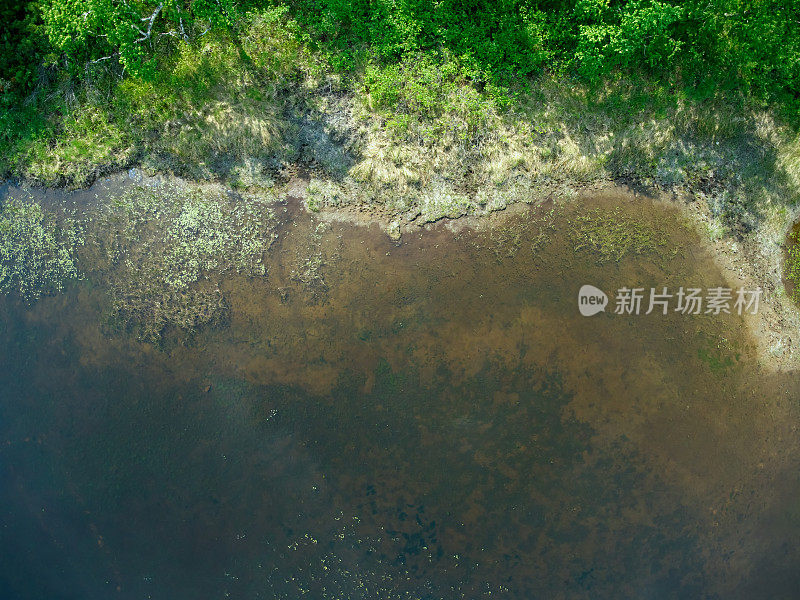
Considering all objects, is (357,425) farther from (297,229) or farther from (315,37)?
(315,37)

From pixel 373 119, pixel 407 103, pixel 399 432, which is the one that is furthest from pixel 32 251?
pixel 399 432

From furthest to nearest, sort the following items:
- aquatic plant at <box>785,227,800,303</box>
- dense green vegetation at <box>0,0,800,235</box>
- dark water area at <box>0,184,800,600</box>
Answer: aquatic plant at <box>785,227,800,303</box>, dark water area at <box>0,184,800,600</box>, dense green vegetation at <box>0,0,800,235</box>

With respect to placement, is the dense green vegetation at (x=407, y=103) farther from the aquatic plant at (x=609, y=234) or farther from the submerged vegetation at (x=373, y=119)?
the aquatic plant at (x=609, y=234)

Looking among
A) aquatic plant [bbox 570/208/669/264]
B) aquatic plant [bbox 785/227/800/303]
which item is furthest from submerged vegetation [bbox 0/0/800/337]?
aquatic plant [bbox 785/227/800/303]

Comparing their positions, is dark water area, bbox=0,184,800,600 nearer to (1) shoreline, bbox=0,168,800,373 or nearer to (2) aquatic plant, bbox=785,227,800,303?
(1) shoreline, bbox=0,168,800,373

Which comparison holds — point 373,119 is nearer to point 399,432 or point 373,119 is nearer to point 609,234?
point 609,234

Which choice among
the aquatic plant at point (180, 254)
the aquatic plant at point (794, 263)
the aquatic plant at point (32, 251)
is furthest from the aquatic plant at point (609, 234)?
the aquatic plant at point (32, 251)
